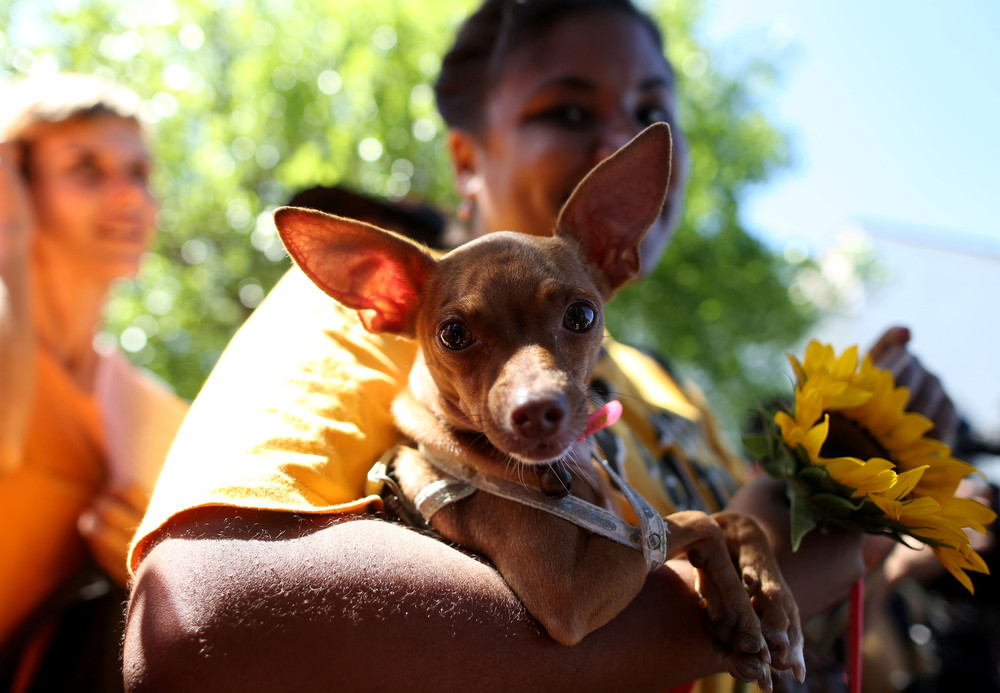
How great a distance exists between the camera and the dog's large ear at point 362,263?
1521mm

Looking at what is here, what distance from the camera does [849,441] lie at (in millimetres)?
1761

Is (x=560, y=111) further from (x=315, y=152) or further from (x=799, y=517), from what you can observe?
(x=315, y=152)

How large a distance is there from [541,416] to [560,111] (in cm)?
128

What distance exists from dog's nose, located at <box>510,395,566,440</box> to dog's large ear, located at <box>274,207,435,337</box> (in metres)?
0.57

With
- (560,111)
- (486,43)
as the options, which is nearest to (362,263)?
(560,111)

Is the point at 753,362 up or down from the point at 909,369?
down

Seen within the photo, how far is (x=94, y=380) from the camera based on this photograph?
3332mm

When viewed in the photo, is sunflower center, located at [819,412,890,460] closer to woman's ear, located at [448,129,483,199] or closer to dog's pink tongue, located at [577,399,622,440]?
dog's pink tongue, located at [577,399,622,440]

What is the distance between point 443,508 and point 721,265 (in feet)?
30.2

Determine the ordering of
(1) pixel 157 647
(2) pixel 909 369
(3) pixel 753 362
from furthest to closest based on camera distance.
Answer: (3) pixel 753 362 → (2) pixel 909 369 → (1) pixel 157 647

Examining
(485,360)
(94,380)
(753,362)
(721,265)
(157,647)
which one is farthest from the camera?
(753,362)

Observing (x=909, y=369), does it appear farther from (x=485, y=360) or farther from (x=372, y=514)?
(x=372, y=514)

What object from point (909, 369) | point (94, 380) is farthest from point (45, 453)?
point (909, 369)

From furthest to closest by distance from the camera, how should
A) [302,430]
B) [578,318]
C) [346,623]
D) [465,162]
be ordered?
[465,162]
[578,318]
[302,430]
[346,623]
